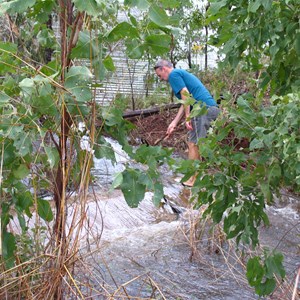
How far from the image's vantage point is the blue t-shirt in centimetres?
811

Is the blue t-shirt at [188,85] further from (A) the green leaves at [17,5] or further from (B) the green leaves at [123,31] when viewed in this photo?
A: (A) the green leaves at [17,5]

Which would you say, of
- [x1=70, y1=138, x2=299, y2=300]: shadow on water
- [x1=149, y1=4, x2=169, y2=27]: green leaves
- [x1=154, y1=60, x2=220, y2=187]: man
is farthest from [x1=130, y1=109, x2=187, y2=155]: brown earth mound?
[x1=149, y1=4, x2=169, y2=27]: green leaves

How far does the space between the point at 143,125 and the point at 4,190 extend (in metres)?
8.52

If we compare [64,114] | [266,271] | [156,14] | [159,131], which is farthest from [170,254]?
[159,131]

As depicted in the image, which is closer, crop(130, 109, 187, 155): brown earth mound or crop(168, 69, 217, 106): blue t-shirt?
crop(168, 69, 217, 106): blue t-shirt

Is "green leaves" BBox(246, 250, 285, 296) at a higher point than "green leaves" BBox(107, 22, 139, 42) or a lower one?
lower

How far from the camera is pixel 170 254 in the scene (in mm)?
5973

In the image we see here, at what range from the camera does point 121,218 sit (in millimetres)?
6988

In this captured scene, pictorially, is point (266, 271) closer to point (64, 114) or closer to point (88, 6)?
point (64, 114)

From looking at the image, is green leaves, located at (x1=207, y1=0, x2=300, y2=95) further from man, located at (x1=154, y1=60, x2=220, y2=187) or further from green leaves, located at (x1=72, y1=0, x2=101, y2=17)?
man, located at (x1=154, y1=60, x2=220, y2=187)

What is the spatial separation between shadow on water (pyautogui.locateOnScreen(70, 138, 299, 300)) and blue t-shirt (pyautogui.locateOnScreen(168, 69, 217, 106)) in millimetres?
1519

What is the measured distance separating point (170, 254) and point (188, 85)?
2.97 m

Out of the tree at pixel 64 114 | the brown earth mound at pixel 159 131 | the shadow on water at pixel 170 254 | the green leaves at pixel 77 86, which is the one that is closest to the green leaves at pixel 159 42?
the tree at pixel 64 114

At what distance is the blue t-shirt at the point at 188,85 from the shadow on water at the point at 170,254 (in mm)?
1519
